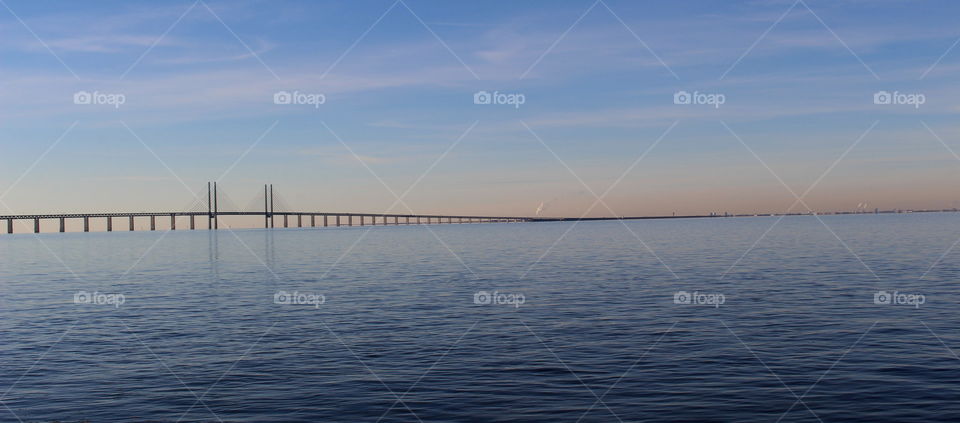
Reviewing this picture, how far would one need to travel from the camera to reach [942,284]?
4922 cm

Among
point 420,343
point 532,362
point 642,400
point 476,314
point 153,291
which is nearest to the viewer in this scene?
point 642,400

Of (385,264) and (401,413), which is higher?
(385,264)

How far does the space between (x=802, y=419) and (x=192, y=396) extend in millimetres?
15126

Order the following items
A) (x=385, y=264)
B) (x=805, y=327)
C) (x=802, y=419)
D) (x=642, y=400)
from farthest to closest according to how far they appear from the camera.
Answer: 1. (x=385, y=264)
2. (x=805, y=327)
3. (x=642, y=400)
4. (x=802, y=419)

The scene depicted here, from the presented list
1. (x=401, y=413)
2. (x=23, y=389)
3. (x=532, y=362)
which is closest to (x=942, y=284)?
(x=532, y=362)

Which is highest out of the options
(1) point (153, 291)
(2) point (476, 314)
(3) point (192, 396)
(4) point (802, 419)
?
(1) point (153, 291)

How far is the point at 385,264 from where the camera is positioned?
264 feet

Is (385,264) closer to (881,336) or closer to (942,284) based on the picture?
(942,284)

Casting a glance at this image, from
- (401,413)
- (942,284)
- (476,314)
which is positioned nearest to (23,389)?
(401,413)

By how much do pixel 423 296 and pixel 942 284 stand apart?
30464mm

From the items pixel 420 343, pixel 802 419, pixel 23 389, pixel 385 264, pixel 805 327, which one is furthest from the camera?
pixel 385 264

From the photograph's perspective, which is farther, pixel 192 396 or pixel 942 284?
pixel 942 284

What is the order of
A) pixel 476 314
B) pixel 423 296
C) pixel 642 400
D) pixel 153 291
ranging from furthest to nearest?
pixel 153 291 < pixel 423 296 < pixel 476 314 < pixel 642 400

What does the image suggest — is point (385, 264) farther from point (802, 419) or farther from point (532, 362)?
point (802, 419)
